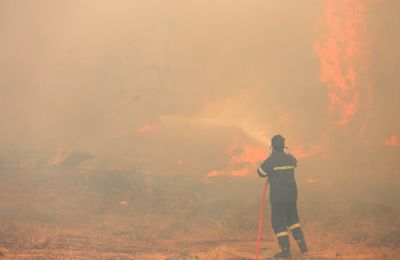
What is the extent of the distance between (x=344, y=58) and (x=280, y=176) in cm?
890

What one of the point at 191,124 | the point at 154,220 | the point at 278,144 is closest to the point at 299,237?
the point at 278,144

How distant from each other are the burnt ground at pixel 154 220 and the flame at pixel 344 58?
3.88 meters

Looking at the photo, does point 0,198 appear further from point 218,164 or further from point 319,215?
point 319,215

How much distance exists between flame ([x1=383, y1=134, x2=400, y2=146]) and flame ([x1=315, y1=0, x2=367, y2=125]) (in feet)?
4.58

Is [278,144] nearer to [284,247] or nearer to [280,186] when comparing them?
[280,186]

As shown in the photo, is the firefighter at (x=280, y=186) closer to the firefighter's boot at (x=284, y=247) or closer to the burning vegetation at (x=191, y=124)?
the firefighter's boot at (x=284, y=247)

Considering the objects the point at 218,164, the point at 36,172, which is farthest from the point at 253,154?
the point at 36,172

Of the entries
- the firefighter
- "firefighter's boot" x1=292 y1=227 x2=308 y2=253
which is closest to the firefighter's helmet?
the firefighter

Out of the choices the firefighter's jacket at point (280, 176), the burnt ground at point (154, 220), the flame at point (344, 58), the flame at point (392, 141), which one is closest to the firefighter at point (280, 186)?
the firefighter's jacket at point (280, 176)

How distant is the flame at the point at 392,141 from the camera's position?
11135mm

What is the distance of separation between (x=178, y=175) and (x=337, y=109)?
608 centimetres

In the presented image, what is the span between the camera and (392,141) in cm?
1121

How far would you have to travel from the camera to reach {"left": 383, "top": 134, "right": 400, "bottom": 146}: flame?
1114 cm

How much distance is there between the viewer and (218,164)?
39.1 feet
